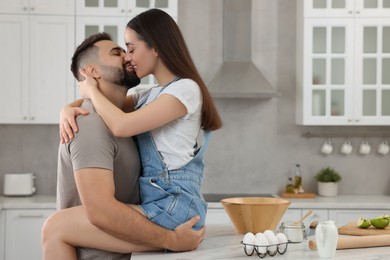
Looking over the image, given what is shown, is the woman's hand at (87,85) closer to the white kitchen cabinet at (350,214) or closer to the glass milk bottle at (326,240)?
the glass milk bottle at (326,240)

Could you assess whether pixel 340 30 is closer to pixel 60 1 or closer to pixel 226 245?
pixel 60 1

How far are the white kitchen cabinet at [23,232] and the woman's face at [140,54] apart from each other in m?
2.61

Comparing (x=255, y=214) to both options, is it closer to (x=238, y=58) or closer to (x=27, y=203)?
(x=27, y=203)

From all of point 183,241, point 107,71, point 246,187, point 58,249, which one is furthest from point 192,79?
point 246,187

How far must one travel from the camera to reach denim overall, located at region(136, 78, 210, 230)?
254cm

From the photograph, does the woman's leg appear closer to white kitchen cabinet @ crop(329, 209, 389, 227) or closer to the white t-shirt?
the white t-shirt

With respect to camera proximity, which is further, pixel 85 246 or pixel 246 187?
pixel 246 187

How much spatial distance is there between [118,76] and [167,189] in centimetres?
54

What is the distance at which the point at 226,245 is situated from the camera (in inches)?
104

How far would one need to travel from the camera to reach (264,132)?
568 centimetres

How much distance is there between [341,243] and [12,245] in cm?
313

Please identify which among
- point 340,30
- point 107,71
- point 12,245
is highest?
point 340,30

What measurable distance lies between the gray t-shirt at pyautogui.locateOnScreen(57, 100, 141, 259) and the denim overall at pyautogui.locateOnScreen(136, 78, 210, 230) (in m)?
0.05

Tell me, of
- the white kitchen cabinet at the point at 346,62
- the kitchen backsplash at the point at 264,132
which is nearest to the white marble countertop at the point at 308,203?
the kitchen backsplash at the point at 264,132
